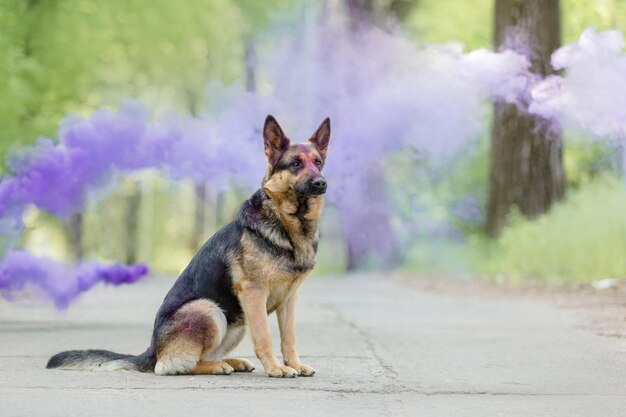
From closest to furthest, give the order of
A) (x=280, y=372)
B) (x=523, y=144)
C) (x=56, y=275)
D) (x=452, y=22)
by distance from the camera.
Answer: (x=280, y=372)
(x=56, y=275)
(x=523, y=144)
(x=452, y=22)

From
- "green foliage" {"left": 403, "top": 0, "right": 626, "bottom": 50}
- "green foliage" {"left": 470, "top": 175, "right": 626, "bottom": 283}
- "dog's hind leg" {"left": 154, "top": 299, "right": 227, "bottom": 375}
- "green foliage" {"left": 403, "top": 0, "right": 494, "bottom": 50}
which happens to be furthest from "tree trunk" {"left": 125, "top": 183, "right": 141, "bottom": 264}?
"dog's hind leg" {"left": 154, "top": 299, "right": 227, "bottom": 375}

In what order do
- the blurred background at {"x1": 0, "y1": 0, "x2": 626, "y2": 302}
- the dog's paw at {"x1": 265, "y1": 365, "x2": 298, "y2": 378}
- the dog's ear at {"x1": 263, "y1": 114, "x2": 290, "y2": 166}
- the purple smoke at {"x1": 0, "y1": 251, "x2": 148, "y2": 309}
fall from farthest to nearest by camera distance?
1. the blurred background at {"x1": 0, "y1": 0, "x2": 626, "y2": 302}
2. the purple smoke at {"x1": 0, "y1": 251, "x2": 148, "y2": 309}
3. the dog's ear at {"x1": 263, "y1": 114, "x2": 290, "y2": 166}
4. the dog's paw at {"x1": 265, "y1": 365, "x2": 298, "y2": 378}

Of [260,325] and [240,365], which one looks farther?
[240,365]

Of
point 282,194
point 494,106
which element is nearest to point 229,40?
point 494,106

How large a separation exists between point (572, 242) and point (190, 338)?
14.0 m

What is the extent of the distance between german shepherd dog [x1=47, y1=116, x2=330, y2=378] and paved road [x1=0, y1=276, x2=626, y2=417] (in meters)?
0.17

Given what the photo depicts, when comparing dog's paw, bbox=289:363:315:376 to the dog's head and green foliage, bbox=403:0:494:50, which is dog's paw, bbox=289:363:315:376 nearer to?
the dog's head

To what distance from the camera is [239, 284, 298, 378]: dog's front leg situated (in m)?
7.87

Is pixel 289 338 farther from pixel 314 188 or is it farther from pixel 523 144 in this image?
pixel 523 144

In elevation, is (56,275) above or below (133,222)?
above

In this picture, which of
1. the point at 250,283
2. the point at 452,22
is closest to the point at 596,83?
the point at 250,283

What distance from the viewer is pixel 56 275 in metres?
12.6

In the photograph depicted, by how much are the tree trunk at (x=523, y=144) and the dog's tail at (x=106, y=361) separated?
48.9ft

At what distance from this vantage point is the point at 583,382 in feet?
25.8
